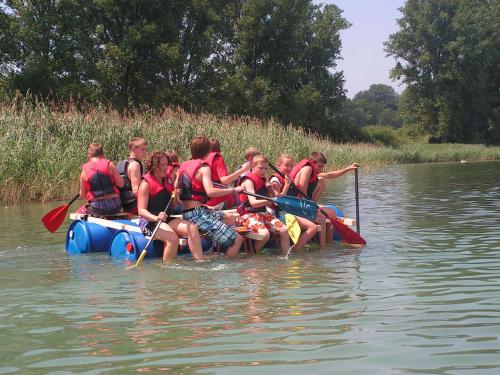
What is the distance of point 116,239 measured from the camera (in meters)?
7.93

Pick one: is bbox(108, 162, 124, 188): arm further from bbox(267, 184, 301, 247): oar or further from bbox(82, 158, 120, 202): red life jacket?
bbox(267, 184, 301, 247): oar

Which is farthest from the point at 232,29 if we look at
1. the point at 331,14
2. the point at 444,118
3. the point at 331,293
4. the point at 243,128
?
the point at 331,293

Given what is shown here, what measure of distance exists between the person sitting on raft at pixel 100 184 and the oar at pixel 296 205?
4.47 ft

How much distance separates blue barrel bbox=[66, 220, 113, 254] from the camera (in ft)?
27.0

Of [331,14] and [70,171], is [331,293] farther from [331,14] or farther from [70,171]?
[331,14]

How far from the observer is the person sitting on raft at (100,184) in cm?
831

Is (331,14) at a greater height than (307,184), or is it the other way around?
(331,14)

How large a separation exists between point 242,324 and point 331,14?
155ft

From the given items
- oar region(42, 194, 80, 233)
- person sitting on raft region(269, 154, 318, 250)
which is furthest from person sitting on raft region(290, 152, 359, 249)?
oar region(42, 194, 80, 233)

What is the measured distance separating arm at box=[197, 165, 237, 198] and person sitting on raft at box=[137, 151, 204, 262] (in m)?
0.41

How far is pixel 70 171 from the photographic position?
14352 millimetres

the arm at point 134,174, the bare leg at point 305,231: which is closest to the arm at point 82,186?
the arm at point 134,174

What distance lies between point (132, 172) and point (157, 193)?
0.85m

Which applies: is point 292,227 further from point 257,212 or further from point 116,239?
point 116,239
